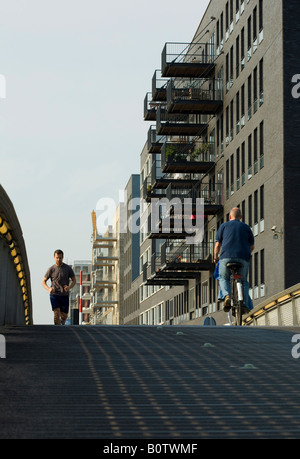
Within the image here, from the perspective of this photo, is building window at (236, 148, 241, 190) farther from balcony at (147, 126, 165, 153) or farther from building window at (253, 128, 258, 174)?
balcony at (147, 126, 165, 153)

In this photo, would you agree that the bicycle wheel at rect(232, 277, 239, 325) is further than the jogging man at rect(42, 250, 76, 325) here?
No

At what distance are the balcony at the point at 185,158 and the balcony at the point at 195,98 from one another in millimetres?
2233

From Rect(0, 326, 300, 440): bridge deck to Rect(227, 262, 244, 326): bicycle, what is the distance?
12.1 feet

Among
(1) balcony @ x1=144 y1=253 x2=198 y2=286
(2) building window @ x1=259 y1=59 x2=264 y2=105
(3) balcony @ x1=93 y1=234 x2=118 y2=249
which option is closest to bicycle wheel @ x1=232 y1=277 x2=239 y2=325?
(2) building window @ x1=259 y1=59 x2=264 y2=105

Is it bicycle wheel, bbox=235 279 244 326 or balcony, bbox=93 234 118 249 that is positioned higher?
balcony, bbox=93 234 118 249

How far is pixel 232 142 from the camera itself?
165ft

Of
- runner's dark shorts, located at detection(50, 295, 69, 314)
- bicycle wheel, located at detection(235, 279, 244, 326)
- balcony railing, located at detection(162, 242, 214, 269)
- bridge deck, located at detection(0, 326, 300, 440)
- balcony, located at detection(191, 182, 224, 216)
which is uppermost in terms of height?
balcony, located at detection(191, 182, 224, 216)

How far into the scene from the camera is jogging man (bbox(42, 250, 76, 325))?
17609mm

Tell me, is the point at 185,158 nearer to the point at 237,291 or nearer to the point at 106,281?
the point at 237,291

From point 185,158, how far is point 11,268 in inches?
1593

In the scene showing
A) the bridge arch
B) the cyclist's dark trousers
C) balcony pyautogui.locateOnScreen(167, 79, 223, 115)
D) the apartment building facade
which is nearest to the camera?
the bridge arch

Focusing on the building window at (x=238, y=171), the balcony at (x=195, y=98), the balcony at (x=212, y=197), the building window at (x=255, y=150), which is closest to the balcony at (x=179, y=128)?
the balcony at (x=195, y=98)

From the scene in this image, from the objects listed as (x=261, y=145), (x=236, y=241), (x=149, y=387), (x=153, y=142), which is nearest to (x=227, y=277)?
(x=236, y=241)
